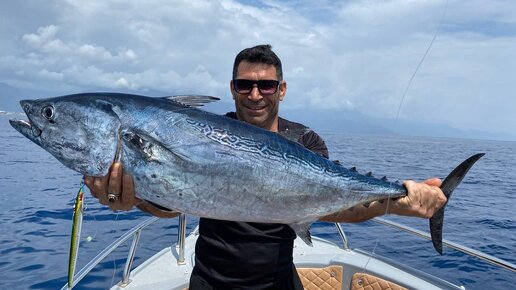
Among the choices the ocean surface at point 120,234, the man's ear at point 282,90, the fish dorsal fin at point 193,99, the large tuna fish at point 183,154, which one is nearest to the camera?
the large tuna fish at point 183,154

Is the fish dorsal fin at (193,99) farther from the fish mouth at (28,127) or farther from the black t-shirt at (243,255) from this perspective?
the fish mouth at (28,127)

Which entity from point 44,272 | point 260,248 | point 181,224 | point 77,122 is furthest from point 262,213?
point 44,272

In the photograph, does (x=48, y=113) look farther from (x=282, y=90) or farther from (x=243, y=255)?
(x=282, y=90)

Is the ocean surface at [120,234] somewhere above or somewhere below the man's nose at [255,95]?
below

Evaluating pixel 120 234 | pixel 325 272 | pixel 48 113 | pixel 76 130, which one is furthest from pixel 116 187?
pixel 120 234

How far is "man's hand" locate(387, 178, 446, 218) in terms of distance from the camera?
2871mm

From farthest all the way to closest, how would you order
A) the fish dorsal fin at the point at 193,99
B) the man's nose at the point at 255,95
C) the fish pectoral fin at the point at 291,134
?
the man's nose at the point at 255,95
the fish pectoral fin at the point at 291,134
the fish dorsal fin at the point at 193,99

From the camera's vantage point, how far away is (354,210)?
117 inches

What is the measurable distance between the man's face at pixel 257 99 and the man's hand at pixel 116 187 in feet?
3.99

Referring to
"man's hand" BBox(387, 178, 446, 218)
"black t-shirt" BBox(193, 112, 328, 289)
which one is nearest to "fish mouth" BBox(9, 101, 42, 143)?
"black t-shirt" BBox(193, 112, 328, 289)

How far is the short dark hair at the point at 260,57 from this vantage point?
129 inches

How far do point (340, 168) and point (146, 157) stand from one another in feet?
4.70

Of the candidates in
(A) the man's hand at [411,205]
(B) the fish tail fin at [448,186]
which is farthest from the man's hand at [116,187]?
(B) the fish tail fin at [448,186]

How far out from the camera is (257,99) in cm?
319
